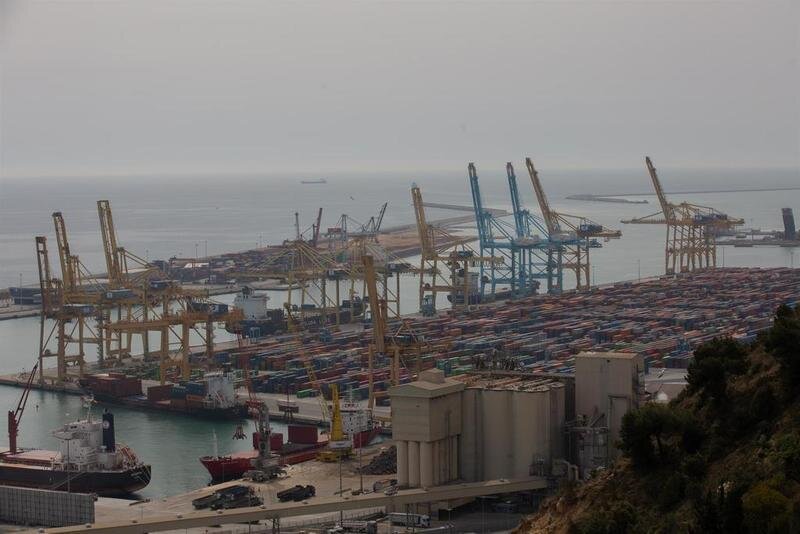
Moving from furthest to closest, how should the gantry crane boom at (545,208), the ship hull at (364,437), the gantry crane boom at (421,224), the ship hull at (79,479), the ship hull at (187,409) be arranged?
the gantry crane boom at (545,208)
the gantry crane boom at (421,224)
the ship hull at (187,409)
the ship hull at (364,437)
the ship hull at (79,479)

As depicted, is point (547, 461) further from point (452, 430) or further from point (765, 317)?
point (765, 317)

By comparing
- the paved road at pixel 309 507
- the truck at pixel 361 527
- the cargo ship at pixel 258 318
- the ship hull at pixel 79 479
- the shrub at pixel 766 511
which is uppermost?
the shrub at pixel 766 511

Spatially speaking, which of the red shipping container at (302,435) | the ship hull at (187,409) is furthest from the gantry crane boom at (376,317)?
the ship hull at (187,409)

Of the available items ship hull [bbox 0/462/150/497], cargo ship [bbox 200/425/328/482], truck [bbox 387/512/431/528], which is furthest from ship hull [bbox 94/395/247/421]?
truck [bbox 387/512/431/528]

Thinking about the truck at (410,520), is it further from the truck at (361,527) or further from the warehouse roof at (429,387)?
the warehouse roof at (429,387)

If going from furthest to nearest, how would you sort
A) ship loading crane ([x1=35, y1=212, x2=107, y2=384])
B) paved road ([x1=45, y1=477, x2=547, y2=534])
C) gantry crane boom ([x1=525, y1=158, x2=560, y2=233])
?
gantry crane boom ([x1=525, y1=158, x2=560, y2=233]) → ship loading crane ([x1=35, y1=212, x2=107, y2=384]) → paved road ([x1=45, y1=477, x2=547, y2=534])

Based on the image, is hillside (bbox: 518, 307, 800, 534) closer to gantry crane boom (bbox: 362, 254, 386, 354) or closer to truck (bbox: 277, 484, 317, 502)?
truck (bbox: 277, 484, 317, 502)

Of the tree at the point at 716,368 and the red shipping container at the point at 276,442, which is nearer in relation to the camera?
the tree at the point at 716,368
